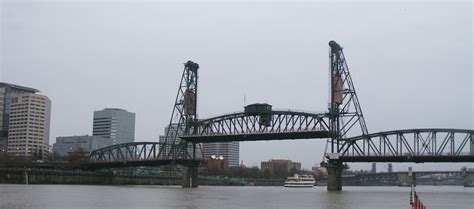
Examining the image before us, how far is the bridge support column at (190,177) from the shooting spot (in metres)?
141

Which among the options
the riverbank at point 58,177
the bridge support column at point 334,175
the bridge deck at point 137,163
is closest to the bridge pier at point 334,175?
the bridge support column at point 334,175

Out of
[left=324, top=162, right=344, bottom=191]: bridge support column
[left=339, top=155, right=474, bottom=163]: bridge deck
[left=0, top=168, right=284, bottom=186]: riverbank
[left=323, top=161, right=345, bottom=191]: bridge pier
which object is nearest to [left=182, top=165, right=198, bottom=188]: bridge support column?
[left=323, top=161, right=345, bottom=191]: bridge pier

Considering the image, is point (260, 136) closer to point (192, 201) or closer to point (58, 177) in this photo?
point (58, 177)

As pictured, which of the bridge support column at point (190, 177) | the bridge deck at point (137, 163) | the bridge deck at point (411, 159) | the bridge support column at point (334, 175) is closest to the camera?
the bridge deck at point (411, 159)

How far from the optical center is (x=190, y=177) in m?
142

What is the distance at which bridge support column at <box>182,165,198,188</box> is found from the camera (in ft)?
462

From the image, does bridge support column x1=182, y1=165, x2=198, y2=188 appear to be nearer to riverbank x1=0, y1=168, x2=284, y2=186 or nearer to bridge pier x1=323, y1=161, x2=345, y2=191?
bridge pier x1=323, y1=161, x2=345, y2=191

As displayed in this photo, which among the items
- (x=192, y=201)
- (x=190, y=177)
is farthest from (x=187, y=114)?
(x=192, y=201)

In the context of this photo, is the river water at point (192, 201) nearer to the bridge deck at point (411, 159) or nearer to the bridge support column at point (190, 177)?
the bridge deck at point (411, 159)

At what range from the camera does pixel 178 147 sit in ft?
472

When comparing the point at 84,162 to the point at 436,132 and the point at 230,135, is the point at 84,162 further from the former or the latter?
the point at 436,132

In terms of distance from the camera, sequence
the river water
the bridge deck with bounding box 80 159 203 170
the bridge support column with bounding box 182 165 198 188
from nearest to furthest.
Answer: the river water → the bridge support column with bounding box 182 165 198 188 → the bridge deck with bounding box 80 159 203 170

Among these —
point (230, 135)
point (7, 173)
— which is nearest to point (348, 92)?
point (230, 135)

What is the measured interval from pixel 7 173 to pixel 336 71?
269 ft
